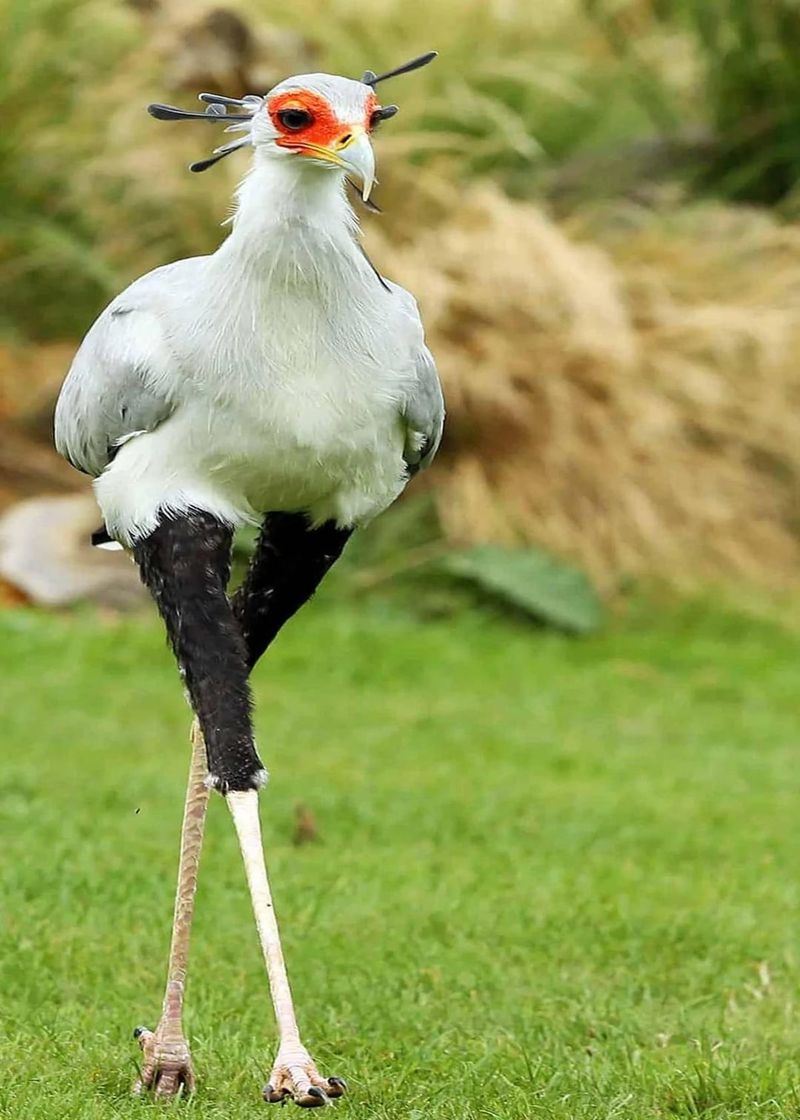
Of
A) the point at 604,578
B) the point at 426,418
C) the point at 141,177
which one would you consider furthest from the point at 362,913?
the point at 141,177

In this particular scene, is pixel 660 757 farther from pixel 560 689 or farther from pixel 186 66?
pixel 186 66

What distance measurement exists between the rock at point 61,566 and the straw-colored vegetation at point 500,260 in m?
1.47

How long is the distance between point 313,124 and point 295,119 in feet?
0.12

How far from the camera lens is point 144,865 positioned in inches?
234

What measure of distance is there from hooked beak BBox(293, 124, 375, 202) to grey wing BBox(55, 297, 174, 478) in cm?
55

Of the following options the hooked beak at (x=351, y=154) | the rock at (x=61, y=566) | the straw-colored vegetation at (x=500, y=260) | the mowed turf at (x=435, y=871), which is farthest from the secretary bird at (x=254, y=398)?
the straw-colored vegetation at (x=500, y=260)

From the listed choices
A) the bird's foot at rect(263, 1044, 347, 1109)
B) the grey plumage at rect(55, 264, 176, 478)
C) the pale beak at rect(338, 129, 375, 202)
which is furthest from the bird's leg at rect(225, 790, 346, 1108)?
the pale beak at rect(338, 129, 375, 202)

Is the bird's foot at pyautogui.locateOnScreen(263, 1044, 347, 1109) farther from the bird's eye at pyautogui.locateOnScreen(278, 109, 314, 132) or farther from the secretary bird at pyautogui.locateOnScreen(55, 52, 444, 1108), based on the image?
the bird's eye at pyautogui.locateOnScreen(278, 109, 314, 132)

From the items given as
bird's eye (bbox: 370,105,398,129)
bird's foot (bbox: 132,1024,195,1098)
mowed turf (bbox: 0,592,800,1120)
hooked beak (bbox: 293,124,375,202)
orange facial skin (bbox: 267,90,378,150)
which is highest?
bird's eye (bbox: 370,105,398,129)

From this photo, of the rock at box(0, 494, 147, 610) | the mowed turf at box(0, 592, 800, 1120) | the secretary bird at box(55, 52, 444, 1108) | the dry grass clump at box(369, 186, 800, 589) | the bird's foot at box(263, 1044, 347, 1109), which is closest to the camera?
the bird's foot at box(263, 1044, 347, 1109)

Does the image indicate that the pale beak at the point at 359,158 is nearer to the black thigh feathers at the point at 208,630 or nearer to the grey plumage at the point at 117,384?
the grey plumage at the point at 117,384

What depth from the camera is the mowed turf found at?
169 inches

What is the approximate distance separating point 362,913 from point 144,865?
789 mm

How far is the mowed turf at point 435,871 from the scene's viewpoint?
14.1 feet
